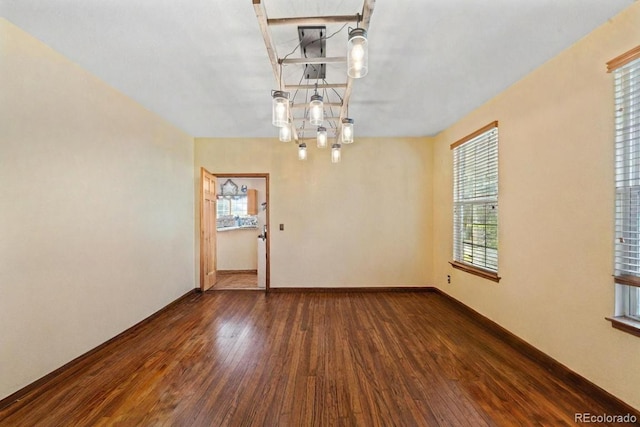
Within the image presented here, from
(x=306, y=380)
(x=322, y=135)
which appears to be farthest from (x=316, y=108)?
(x=306, y=380)

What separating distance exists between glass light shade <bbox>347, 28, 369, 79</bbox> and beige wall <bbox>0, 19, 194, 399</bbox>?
2.35 m

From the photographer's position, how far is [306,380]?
2.09 metres

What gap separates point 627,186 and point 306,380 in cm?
Result: 261

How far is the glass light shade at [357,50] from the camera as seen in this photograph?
1.38 metres

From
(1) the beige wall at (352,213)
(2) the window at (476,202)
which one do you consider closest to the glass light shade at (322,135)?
(1) the beige wall at (352,213)

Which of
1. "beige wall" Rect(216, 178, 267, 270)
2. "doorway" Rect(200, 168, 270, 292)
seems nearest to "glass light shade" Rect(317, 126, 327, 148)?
"doorway" Rect(200, 168, 270, 292)

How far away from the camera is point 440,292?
14.0ft

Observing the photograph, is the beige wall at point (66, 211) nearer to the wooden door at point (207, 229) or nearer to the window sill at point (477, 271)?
the wooden door at point (207, 229)

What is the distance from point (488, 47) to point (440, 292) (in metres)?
3.43

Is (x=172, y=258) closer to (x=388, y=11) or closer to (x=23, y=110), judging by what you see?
(x=23, y=110)

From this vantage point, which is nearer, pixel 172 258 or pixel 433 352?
pixel 433 352

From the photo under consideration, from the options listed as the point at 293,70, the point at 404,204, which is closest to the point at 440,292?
the point at 404,204

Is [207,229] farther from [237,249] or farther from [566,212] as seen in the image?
[566,212]

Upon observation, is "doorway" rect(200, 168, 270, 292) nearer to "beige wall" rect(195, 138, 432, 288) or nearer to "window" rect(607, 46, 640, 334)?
Result: "beige wall" rect(195, 138, 432, 288)
